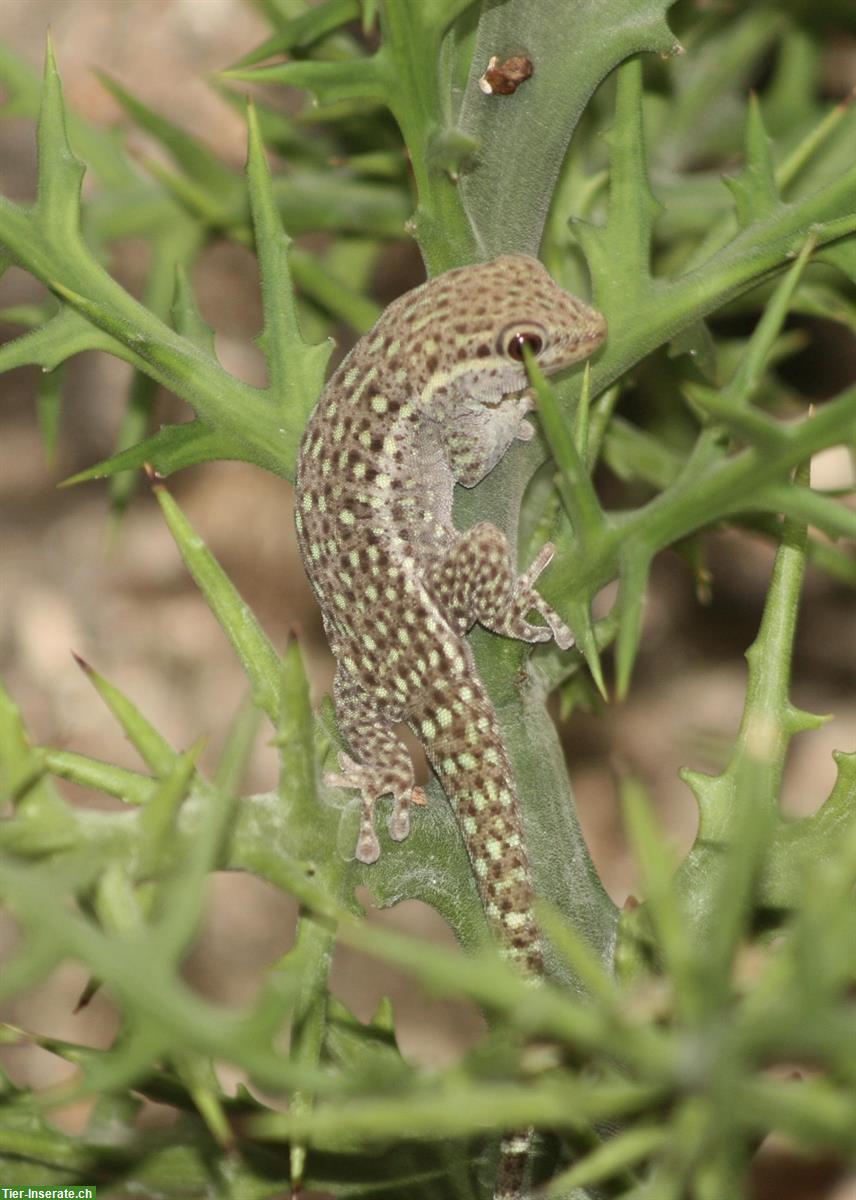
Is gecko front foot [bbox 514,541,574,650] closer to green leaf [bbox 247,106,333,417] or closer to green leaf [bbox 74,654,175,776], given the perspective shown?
green leaf [bbox 247,106,333,417]

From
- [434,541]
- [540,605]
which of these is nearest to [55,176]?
[434,541]

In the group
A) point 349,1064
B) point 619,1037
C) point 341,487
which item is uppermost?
point 341,487

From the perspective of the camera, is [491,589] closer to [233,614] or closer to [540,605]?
[540,605]

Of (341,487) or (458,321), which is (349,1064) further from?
(458,321)

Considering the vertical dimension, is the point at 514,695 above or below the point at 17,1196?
above

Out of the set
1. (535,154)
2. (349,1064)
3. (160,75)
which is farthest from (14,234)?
(160,75)

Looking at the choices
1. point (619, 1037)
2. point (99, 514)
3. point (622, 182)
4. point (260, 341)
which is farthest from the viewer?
point (99, 514)

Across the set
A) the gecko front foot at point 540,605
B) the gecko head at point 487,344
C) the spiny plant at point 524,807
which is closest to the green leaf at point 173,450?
the spiny plant at point 524,807
